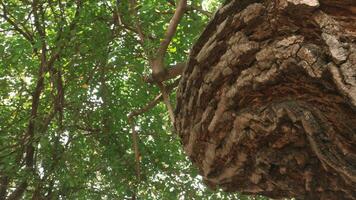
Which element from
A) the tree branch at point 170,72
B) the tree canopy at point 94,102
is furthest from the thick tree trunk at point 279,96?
the tree canopy at point 94,102

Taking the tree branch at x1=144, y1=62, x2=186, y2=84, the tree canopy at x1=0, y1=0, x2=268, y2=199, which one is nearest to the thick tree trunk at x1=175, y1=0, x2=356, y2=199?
the tree branch at x1=144, y1=62, x2=186, y2=84

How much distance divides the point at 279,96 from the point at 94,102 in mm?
4225

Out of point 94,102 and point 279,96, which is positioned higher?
point 94,102

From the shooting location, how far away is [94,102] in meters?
6.38

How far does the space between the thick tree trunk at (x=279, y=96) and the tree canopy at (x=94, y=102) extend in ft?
6.66

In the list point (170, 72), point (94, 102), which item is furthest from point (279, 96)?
point (94, 102)

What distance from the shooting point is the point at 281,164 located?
262 centimetres

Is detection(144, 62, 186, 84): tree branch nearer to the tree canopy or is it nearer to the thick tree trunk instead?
the tree canopy

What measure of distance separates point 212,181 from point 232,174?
34 cm

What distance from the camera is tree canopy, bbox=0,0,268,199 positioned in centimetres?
549

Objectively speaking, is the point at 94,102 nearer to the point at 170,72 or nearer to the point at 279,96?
the point at 170,72

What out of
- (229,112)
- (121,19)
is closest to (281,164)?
(229,112)

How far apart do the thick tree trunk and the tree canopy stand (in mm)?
2031

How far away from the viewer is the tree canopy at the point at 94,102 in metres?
5.49
